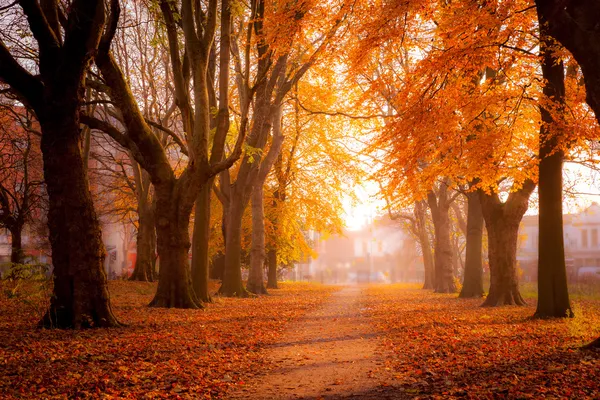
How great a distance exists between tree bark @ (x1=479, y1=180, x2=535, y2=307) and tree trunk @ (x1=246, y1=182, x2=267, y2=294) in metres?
11.5

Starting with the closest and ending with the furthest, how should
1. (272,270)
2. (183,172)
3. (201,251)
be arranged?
1. (183,172)
2. (201,251)
3. (272,270)

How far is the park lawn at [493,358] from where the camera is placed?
563 cm

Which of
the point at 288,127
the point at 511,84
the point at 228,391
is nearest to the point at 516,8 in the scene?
the point at 511,84

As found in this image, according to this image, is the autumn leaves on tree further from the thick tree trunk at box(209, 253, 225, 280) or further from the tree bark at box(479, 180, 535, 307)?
the thick tree trunk at box(209, 253, 225, 280)

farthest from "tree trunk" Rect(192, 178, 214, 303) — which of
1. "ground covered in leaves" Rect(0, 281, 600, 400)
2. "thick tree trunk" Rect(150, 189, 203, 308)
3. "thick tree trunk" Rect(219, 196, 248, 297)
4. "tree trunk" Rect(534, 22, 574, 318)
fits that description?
"tree trunk" Rect(534, 22, 574, 318)

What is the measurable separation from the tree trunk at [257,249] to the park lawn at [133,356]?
1320 centimetres

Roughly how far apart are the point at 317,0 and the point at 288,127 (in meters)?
19.5

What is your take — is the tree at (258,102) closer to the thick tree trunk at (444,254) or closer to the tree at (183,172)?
the tree at (183,172)

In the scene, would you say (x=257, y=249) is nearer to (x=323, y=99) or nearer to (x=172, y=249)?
(x=323, y=99)

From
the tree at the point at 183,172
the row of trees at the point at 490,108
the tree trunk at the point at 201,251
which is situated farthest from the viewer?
the tree trunk at the point at 201,251

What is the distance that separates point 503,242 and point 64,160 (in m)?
14.1

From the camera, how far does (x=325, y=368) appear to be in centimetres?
723

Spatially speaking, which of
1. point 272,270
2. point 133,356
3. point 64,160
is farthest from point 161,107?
point 133,356

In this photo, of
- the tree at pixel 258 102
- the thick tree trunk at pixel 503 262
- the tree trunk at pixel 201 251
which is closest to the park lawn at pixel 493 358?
the thick tree trunk at pixel 503 262
